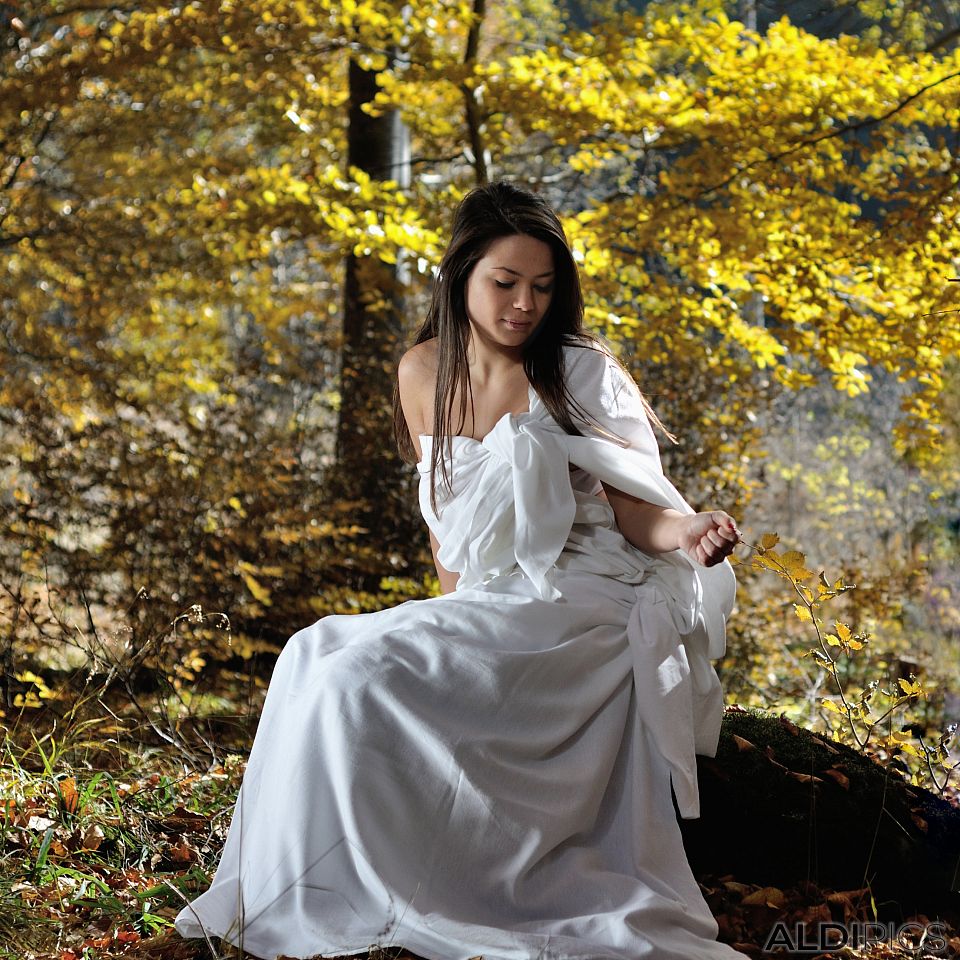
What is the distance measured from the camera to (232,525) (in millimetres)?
4625

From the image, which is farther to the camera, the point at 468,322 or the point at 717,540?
the point at 468,322

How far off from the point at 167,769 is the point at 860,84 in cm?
346

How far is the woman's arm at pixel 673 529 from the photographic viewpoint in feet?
6.21

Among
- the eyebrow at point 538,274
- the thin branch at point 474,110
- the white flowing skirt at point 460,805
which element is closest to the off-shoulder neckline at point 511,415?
the eyebrow at point 538,274

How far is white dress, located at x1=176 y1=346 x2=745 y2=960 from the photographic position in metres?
1.79

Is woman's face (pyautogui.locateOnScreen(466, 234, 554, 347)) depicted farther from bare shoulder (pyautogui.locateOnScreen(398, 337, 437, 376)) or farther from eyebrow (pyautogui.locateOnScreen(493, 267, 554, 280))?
bare shoulder (pyautogui.locateOnScreen(398, 337, 437, 376))

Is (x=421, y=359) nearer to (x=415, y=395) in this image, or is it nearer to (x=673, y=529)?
(x=415, y=395)

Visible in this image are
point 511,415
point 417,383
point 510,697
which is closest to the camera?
point 510,697

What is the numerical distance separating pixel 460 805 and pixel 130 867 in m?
1.02

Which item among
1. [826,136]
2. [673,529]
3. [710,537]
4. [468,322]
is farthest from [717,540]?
[826,136]

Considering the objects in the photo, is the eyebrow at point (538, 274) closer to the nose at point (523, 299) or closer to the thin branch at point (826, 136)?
the nose at point (523, 299)

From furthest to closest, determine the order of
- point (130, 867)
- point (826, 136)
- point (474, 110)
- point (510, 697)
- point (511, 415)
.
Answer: point (474, 110) < point (826, 136) < point (130, 867) < point (511, 415) < point (510, 697)

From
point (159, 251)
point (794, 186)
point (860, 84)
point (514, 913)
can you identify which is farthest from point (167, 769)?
point (159, 251)

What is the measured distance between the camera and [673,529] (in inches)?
82.4
